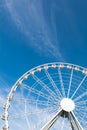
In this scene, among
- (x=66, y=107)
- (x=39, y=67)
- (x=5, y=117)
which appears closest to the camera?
(x=5, y=117)

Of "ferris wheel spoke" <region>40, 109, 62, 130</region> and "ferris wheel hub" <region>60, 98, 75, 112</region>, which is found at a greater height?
"ferris wheel hub" <region>60, 98, 75, 112</region>

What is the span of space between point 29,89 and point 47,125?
6.34 m

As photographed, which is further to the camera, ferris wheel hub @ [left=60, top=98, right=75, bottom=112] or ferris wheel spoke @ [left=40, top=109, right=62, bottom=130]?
ferris wheel hub @ [left=60, top=98, right=75, bottom=112]

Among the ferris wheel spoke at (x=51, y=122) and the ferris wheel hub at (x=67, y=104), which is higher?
the ferris wheel hub at (x=67, y=104)

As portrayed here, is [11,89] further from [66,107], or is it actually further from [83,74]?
[83,74]

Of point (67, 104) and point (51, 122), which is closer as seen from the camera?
point (51, 122)

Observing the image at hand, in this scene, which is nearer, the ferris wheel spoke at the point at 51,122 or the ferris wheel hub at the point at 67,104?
the ferris wheel spoke at the point at 51,122

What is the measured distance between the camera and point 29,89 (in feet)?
176

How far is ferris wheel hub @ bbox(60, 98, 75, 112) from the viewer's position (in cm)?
5250

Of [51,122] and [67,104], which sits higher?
[67,104]

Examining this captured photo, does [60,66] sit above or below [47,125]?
above

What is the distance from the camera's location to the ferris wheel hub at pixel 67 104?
52.5 m

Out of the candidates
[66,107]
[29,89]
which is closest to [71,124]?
[66,107]

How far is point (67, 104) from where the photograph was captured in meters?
A: 52.9
